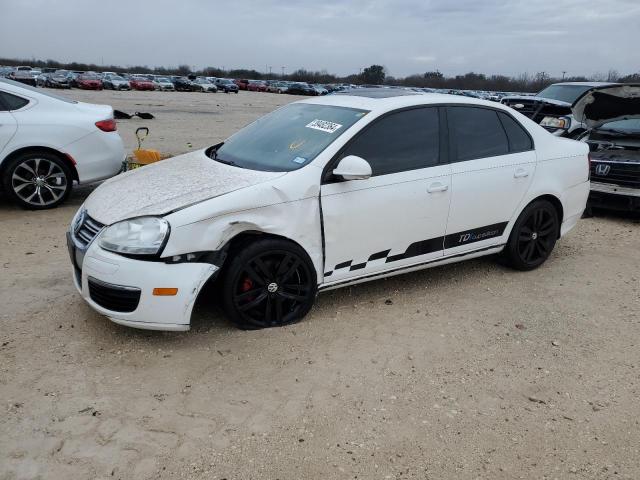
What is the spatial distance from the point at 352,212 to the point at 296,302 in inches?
29.6

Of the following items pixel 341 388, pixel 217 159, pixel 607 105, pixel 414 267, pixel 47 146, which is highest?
pixel 607 105

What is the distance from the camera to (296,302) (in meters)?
3.92

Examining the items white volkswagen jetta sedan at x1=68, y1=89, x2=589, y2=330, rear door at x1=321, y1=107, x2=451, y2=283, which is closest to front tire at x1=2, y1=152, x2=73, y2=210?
white volkswagen jetta sedan at x1=68, y1=89, x2=589, y2=330

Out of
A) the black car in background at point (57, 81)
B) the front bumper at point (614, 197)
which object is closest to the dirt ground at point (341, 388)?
the front bumper at point (614, 197)

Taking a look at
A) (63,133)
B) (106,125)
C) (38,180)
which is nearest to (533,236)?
(106,125)

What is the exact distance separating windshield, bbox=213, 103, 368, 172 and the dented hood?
6.01 m

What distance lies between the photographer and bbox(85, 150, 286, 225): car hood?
3.54 metres

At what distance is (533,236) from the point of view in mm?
5117

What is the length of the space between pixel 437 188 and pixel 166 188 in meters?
2.03

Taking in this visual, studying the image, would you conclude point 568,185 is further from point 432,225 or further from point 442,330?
point 442,330

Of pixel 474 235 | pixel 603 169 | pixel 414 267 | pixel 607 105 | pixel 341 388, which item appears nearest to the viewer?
pixel 341 388

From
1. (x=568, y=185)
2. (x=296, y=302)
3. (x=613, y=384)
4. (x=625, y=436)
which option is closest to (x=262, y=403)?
(x=296, y=302)

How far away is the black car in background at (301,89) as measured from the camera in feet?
186

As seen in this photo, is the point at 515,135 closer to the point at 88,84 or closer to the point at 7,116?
the point at 7,116
